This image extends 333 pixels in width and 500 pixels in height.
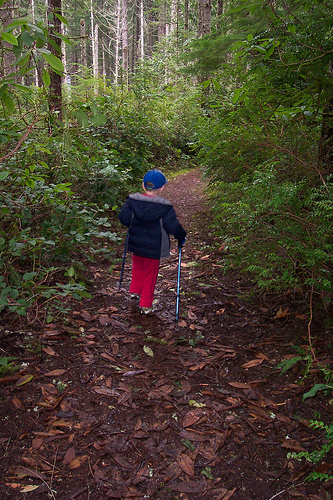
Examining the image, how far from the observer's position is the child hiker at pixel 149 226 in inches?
169

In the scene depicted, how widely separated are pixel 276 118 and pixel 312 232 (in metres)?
1.57

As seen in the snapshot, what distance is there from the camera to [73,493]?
7.21 feet

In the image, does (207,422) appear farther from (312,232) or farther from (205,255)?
(205,255)

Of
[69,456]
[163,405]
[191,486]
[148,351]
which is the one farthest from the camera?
[148,351]

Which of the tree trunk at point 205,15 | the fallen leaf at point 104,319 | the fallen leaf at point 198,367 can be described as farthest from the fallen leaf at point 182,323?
the tree trunk at point 205,15

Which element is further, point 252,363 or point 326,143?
point 252,363

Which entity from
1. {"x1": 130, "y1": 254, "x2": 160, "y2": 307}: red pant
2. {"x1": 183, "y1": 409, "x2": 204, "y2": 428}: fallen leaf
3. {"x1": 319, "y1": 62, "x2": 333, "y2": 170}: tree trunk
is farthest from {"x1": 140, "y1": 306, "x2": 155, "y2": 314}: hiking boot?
{"x1": 319, "y1": 62, "x2": 333, "y2": 170}: tree trunk

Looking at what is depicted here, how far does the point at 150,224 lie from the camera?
4371 mm

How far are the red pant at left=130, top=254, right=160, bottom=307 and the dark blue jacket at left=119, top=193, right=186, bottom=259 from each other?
0.54 feet

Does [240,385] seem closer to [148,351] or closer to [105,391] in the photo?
[148,351]

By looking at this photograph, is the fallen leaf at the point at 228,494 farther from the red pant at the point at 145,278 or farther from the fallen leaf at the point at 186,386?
the red pant at the point at 145,278

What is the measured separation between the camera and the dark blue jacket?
4281 millimetres

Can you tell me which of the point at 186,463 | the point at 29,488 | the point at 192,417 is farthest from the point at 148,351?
the point at 29,488

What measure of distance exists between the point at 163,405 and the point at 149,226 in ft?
6.94
